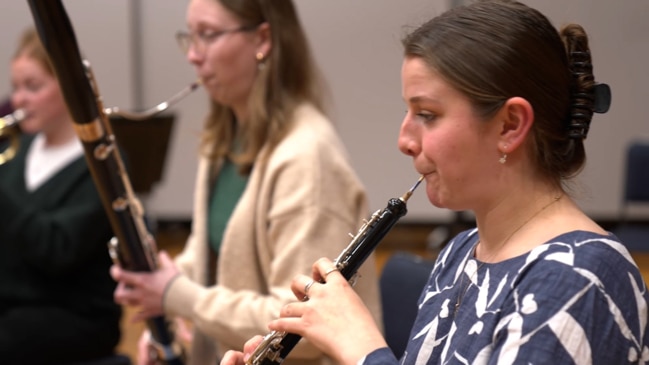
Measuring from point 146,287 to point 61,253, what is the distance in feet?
1.60

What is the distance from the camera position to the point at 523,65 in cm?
108

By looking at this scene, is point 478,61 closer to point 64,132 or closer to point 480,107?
point 480,107

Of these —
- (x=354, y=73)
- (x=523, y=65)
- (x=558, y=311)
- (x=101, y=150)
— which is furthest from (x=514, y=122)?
(x=354, y=73)

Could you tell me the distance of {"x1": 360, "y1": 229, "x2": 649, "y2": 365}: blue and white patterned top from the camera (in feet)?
3.18

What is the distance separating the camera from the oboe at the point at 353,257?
1247 millimetres

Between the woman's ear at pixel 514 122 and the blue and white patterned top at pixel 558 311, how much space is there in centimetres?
12

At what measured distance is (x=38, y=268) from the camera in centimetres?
246

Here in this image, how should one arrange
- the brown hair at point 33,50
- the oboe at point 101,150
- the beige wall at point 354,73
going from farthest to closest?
the beige wall at point 354,73 → the brown hair at point 33,50 → the oboe at point 101,150

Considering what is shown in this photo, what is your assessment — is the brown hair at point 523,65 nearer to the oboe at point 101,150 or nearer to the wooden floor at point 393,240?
the oboe at point 101,150

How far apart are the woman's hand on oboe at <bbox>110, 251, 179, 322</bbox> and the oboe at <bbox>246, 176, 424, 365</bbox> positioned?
754 mm

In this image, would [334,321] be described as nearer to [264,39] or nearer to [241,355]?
[241,355]

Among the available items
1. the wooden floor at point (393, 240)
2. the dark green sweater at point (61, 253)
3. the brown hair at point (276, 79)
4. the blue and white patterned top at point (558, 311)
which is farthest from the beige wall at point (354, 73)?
the blue and white patterned top at point (558, 311)

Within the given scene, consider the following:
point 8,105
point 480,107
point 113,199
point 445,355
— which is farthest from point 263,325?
point 8,105

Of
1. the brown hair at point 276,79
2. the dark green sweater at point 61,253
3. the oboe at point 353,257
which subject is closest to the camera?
the oboe at point 353,257
